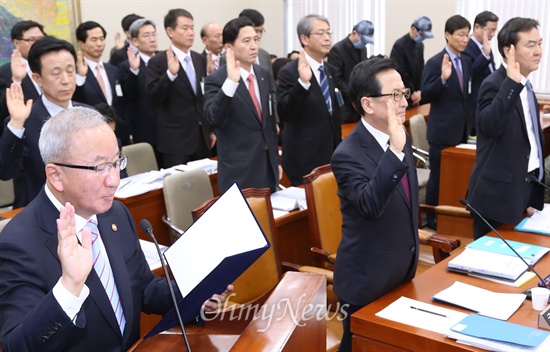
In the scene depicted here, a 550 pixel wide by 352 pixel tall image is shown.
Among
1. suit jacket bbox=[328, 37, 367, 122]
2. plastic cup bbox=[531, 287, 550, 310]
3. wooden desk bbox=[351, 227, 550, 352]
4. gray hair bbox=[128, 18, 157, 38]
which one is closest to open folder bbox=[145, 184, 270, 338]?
wooden desk bbox=[351, 227, 550, 352]

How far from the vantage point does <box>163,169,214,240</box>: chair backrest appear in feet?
11.4

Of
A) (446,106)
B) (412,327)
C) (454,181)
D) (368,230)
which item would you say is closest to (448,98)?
(446,106)

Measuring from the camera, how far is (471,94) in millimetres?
5621

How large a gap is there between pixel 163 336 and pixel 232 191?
1.38 feet

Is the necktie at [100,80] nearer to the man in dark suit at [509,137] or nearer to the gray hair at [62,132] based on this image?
the man in dark suit at [509,137]

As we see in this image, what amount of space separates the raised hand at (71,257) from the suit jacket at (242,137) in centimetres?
226

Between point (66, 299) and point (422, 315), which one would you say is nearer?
point (66, 299)

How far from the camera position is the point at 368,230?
2.34 metres

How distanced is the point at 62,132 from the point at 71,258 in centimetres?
36

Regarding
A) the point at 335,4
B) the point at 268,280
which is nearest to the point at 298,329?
the point at 268,280

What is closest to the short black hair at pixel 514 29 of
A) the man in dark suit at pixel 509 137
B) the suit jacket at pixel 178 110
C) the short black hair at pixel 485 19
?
the man in dark suit at pixel 509 137

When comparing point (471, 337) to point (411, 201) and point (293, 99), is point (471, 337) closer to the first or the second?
point (411, 201)

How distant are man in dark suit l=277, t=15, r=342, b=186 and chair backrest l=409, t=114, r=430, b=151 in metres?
1.42

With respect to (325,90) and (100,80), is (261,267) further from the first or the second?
(100,80)
